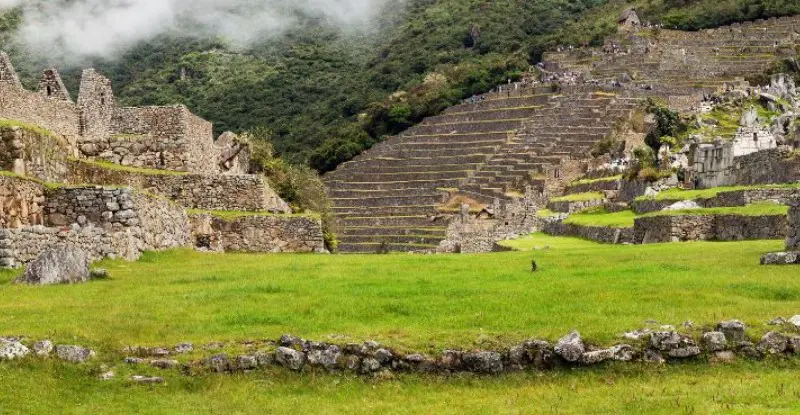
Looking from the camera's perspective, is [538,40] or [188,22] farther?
[538,40]

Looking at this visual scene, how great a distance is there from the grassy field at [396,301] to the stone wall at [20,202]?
1.47 metres

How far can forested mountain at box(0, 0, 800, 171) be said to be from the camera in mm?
83750

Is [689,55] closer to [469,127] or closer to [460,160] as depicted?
[469,127]

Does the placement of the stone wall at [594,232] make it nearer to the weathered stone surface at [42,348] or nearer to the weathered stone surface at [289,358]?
the weathered stone surface at [289,358]

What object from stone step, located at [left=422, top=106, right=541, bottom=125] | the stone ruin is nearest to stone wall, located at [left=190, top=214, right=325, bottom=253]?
the stone ruin

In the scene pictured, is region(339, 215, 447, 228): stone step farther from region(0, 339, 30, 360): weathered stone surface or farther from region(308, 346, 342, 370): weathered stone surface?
region(0, 339, 30, 360): weathered stone surface

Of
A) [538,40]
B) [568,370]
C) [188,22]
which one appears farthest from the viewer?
[538,40]

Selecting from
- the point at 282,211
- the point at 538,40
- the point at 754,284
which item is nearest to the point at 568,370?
the point at 754,284

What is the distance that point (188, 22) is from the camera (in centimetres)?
10169

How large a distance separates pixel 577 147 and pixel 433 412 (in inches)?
2829

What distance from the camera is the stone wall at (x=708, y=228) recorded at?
84.8 ft

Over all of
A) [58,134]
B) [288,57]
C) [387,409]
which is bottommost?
[387,409]

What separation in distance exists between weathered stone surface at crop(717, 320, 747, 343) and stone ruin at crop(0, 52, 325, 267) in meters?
8.65

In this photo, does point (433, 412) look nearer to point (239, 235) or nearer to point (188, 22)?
point (239, 235)
